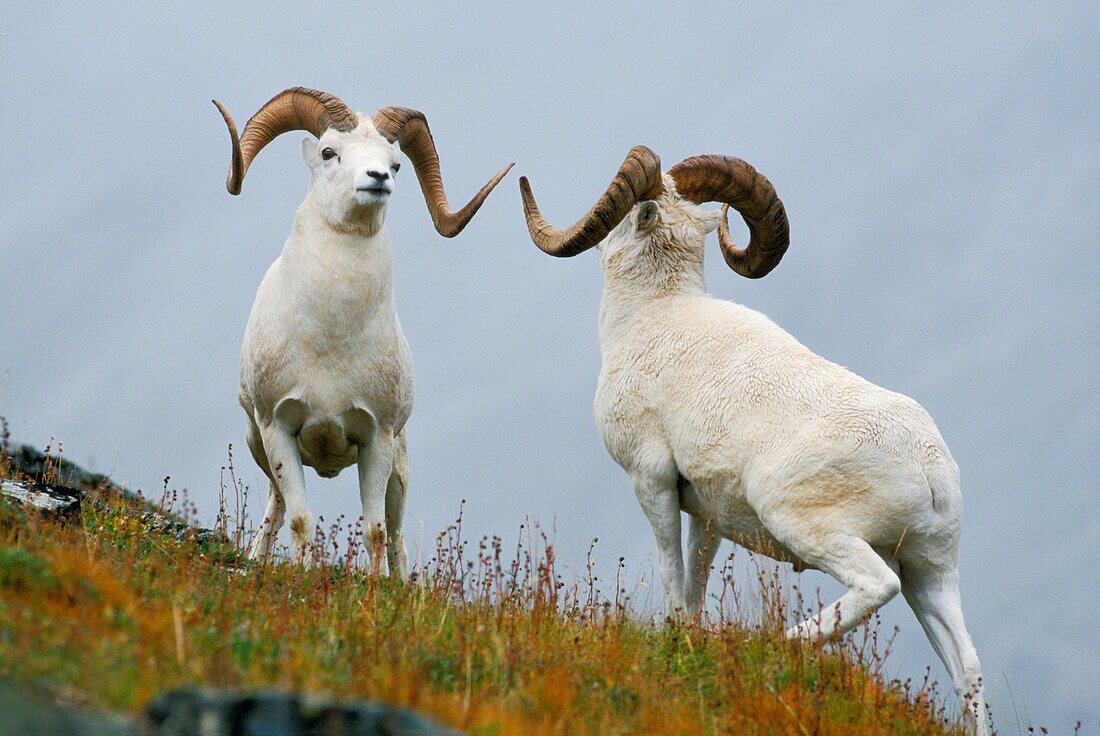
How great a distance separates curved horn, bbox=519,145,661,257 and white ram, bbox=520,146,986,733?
13mm

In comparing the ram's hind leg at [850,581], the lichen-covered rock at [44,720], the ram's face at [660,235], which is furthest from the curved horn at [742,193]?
the lichen-covered rock at [44,720]

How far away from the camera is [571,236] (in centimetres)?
978

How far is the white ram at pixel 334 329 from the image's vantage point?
8.68 meters

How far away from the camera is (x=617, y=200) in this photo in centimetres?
942

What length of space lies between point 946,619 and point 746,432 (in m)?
2.10

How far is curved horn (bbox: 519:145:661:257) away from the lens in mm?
9422

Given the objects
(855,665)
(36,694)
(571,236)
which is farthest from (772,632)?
(36,694)

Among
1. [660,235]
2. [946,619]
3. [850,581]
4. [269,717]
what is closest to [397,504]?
[660,235]

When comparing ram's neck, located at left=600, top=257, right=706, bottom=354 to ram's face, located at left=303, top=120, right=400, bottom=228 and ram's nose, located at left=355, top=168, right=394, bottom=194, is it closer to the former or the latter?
ram's face, located at left=303, top=120, right=400, bottom=228

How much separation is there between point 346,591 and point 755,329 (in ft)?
13.3

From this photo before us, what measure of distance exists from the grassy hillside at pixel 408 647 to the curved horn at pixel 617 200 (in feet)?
10.6

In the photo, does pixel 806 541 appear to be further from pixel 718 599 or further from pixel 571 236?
pixel 571 236

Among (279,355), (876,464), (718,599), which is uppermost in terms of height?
(279,355)

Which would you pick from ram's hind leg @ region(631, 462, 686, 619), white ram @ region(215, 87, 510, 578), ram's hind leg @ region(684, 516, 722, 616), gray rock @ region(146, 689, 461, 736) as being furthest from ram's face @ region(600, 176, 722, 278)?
gray rock @ region(146, 689, 461, 736)
